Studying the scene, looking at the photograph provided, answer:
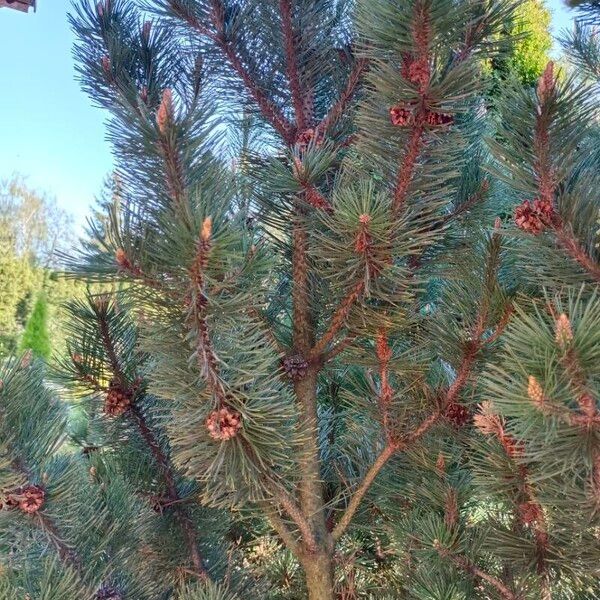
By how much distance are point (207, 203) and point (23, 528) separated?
33cm

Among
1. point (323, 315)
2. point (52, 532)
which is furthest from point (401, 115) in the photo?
point (52, 532)

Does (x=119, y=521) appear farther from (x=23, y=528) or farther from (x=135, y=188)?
(x=135, y=188)

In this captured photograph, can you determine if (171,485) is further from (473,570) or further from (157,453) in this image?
(473,570)

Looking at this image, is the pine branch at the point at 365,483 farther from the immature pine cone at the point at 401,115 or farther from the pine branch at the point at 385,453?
the immature pine cone at the point at 401,115

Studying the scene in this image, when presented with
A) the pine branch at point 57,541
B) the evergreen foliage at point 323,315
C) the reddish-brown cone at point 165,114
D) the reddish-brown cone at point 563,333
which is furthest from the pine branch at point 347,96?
the pine branch at point 57,541

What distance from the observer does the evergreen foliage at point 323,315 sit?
1.40 ft

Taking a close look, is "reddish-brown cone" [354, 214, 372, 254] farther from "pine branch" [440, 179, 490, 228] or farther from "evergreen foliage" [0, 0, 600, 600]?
"pine branch" [440, 179, 490, 228]

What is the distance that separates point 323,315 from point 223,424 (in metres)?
0.21

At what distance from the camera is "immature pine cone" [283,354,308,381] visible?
61 cm

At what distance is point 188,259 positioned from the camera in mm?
404

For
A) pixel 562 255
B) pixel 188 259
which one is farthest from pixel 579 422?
pixel 188 259

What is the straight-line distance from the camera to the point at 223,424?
45 centimetres

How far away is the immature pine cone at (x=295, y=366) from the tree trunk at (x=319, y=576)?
183mm

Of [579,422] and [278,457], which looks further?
[278,457]
